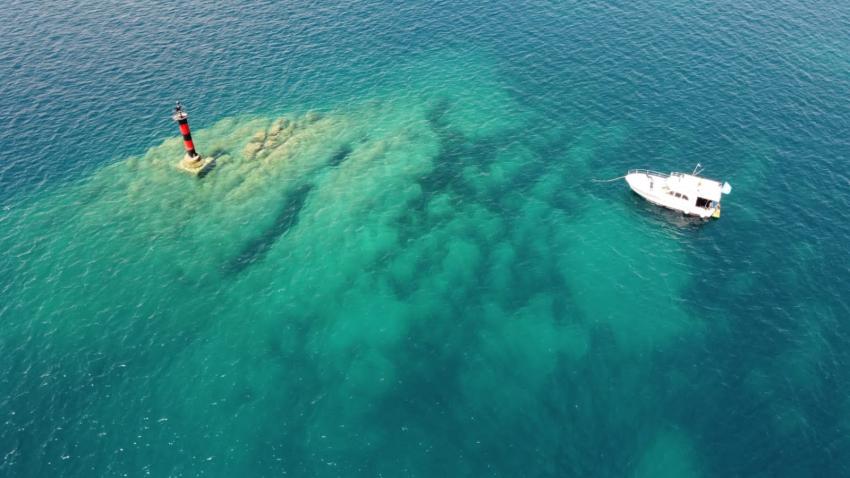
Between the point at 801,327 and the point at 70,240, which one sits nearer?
the point at 801,327

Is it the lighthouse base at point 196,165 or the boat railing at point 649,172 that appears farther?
the lighthouse base at point 196,165

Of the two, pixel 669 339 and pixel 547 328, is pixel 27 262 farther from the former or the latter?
pixel 669 339

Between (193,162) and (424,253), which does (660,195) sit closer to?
(424,253)

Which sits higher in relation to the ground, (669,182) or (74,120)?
(74,120)

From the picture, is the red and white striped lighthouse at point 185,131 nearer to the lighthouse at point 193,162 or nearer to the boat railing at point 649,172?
the lighthouse at point 193,162

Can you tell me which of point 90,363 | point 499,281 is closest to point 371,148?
point 499,281

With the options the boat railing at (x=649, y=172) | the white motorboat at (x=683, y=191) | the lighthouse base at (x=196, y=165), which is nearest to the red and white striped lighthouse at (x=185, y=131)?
the lighthouse base at (x=196, y=165)
